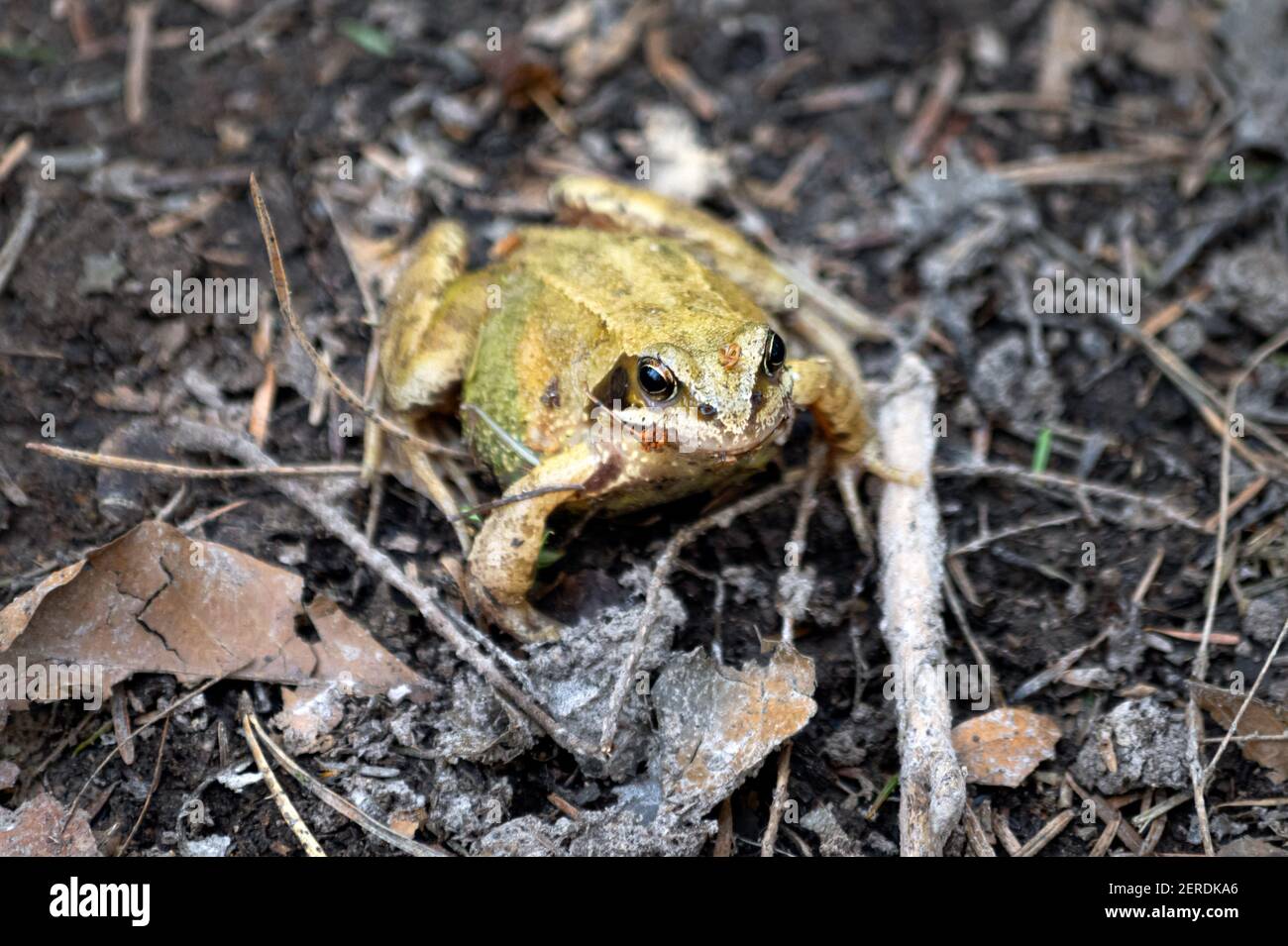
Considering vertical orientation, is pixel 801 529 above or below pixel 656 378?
below

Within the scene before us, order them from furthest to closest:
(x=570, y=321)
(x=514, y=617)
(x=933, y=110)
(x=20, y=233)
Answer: (x=933, y=110), (x=20, y=233), (x=570, y=321), (x=514, y=617)

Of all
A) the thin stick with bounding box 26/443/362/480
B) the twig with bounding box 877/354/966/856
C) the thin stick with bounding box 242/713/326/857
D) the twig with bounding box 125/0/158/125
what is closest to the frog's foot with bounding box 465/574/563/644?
the thin stick with bounding box 26/443/362/480

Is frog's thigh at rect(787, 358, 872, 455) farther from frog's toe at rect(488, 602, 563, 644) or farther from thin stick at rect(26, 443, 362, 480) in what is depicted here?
thin stick at rect(26, 443, 362, 480)

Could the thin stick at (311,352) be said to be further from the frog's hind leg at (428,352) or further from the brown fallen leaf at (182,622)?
the brown fallen leaf at (182,622)

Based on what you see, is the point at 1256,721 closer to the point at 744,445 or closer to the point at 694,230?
the point at 744,445

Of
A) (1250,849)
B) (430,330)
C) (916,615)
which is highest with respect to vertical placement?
(430,330)

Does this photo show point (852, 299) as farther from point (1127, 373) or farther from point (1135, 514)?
point (1135, 514)

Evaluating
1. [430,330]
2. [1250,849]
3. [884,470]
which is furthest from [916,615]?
[430,330]
